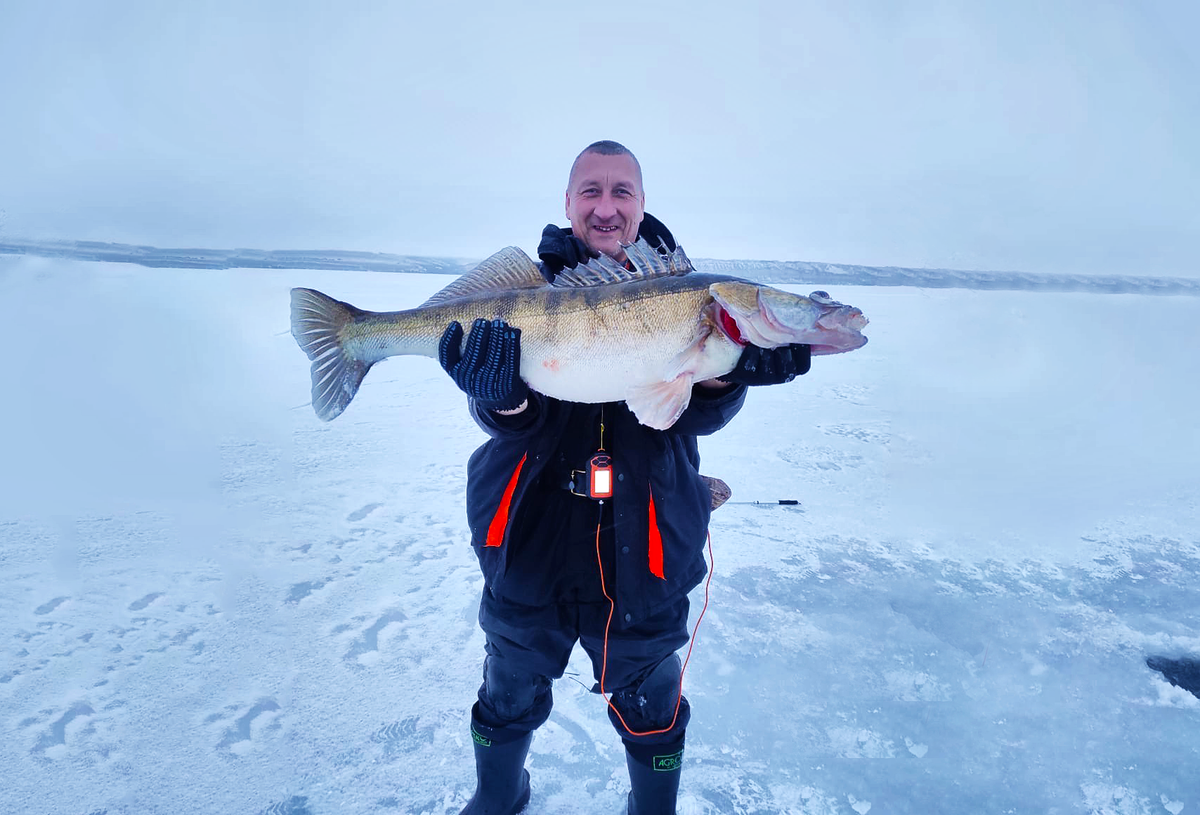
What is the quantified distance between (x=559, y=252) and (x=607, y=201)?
0.95 feet

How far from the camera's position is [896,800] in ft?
8.07

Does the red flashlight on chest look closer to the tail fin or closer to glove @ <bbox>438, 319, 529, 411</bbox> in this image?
glove @ <bbox>438, 319, 529, 411</bbox>

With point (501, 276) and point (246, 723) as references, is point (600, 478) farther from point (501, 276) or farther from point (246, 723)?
point (246, 723)

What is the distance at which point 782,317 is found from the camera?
205 cm

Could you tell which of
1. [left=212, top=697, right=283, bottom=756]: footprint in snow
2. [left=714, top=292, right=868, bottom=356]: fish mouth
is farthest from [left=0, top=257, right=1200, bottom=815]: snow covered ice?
[left=714, top=292, right=868, bottom=356]: fish mouth

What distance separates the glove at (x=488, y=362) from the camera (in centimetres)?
203

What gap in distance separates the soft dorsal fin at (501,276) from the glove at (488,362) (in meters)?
0.21

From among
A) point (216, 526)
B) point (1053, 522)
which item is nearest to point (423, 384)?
point (216, 526)

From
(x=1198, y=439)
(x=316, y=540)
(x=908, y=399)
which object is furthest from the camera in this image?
(x=908, y=399)

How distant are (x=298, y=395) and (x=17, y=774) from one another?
18.3 feet

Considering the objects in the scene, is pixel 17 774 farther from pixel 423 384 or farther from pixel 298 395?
pixel 423 384

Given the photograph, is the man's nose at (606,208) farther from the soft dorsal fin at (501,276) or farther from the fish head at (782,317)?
the fish head at (782,317)

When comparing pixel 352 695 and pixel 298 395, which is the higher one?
pixel 298 395

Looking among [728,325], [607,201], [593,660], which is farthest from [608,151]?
[593,660]
